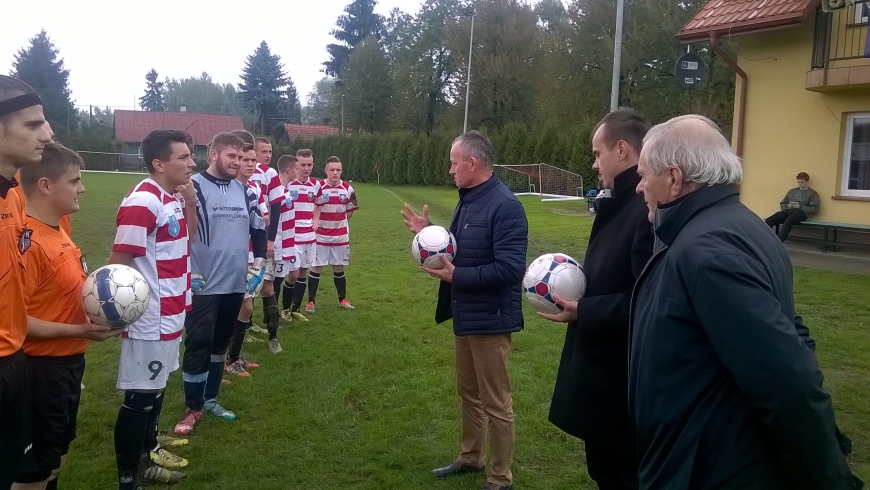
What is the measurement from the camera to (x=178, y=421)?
5414mm

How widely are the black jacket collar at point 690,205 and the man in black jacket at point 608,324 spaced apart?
2.40ft

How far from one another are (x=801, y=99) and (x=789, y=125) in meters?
0.61

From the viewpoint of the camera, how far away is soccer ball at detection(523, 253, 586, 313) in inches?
130

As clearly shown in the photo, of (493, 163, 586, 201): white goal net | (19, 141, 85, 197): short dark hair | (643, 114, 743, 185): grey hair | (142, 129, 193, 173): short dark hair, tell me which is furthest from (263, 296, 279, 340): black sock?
(493, 163, 586, 201): white goal net

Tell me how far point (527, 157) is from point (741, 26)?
21854mm

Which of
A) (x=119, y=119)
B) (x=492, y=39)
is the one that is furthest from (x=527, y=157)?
(x=119, y=119)

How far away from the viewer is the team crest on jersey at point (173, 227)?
4.11 m

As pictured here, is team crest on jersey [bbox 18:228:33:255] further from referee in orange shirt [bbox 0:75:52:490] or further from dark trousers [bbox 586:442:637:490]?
dark trousers [bbox 586:442:637:490]

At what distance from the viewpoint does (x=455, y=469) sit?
4.54 m

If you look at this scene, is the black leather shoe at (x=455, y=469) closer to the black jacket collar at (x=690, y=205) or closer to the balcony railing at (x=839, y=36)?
the black jacket collar at (x=690, y=205)

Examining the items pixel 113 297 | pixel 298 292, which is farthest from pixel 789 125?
pixel 113 297

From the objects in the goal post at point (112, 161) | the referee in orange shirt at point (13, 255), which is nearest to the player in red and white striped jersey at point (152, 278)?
the referee in orange shirt at point (13, 255)

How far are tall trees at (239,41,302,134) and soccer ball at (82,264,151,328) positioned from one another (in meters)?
72.5

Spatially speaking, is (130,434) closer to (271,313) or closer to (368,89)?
(271,313)
